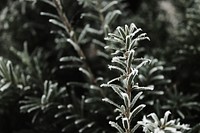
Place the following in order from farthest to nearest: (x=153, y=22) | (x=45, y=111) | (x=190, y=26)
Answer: (x=153, y=22), (x=190, y=26), (x=45, y=111)

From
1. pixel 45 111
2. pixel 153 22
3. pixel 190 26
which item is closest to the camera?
pixel 45 111

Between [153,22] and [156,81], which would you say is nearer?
[156,81]

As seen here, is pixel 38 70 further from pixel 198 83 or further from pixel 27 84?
pixel 198 83

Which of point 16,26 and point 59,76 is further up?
point 16,26

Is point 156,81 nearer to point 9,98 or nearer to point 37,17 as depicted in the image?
point 9,98

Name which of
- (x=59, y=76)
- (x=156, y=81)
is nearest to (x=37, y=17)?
(x=59, y=76)

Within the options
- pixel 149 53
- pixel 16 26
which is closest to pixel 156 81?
pixel 149 53

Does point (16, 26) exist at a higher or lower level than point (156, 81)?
higher

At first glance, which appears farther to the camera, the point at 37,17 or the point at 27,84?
the point at 37,17

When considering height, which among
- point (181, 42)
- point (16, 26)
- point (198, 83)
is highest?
point (16, 26)
